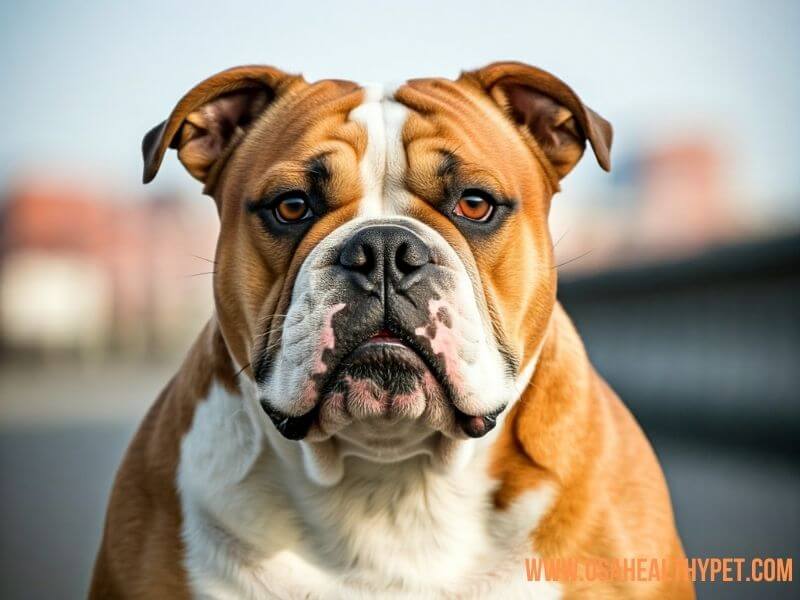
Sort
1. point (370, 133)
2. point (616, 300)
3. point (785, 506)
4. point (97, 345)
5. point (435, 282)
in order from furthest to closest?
point (97, 345), point (616, 300), point (785, 506), point (370, 133), point (435, 282)

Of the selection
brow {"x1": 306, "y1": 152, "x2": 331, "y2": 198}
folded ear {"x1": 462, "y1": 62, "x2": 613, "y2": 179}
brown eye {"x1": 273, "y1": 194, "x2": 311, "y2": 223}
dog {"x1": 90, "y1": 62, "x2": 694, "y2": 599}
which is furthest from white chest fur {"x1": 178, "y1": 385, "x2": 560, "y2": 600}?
folded ear {"x1": 462, "y1": 62, "x2": 613, "y2": 179}

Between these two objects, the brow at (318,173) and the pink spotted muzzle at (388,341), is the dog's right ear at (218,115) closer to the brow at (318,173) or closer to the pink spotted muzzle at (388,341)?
the brow at (318,173)

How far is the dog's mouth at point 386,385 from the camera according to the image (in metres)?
2.59

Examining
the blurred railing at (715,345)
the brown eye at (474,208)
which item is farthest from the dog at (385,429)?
the blurred railing at (715,345)

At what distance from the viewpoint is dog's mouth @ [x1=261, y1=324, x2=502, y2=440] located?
2.59m

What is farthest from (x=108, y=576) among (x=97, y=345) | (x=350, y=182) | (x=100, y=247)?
(x=100, y=247)

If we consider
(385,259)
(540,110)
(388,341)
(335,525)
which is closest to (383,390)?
(388,341)

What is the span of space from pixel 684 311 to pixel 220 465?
661 centimetres

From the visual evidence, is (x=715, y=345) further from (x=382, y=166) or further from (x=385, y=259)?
(x=385, y=259)

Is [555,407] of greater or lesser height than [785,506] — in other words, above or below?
above

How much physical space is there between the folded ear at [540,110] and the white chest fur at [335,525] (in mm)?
1065

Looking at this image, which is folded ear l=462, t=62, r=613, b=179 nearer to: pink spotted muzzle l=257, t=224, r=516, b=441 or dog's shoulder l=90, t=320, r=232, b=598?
pink spotted muzzle l=257, t=224, r=516, b=441

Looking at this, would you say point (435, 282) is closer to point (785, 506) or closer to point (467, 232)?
point (467, 232)

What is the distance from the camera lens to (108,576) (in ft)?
10.3
